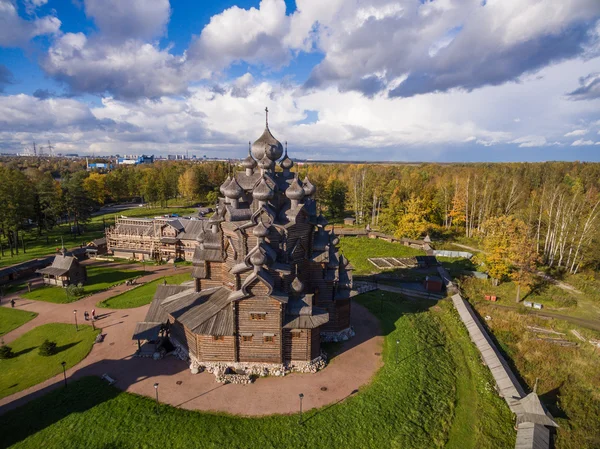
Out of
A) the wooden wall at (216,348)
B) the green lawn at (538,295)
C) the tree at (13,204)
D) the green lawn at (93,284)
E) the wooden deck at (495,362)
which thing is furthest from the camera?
the tree at (13,204)

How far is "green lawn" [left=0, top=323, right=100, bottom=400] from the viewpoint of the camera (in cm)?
2088

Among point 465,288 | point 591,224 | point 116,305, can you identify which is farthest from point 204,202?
point 591,224

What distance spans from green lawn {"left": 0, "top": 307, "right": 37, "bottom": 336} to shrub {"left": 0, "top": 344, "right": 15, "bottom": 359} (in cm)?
473

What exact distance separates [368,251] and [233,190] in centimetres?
3326

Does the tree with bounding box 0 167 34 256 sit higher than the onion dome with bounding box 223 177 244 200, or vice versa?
the onion dome with bounding box 223 177 244 200

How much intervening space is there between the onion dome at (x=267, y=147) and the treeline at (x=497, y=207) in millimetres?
32529

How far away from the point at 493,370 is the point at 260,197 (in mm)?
19300

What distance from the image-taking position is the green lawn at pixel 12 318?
91.6ft

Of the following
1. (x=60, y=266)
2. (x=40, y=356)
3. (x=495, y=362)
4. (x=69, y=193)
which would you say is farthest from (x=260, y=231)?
(x=69, y=193)

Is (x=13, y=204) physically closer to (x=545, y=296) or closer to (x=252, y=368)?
(x=252, y=368)

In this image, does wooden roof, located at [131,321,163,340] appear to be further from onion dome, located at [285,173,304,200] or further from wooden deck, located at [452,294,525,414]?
wooden deck, located at [452,294,525,414]

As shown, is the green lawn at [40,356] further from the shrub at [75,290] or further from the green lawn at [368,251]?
the green lawn at [368,251]

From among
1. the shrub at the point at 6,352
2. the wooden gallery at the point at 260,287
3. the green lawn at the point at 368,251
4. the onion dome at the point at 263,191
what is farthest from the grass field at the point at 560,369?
the shrub at the point at 6,352

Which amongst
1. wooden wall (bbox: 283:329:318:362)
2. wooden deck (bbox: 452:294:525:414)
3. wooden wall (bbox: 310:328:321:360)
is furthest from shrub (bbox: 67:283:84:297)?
wooden deck (bbox: 452:294:525:414)
